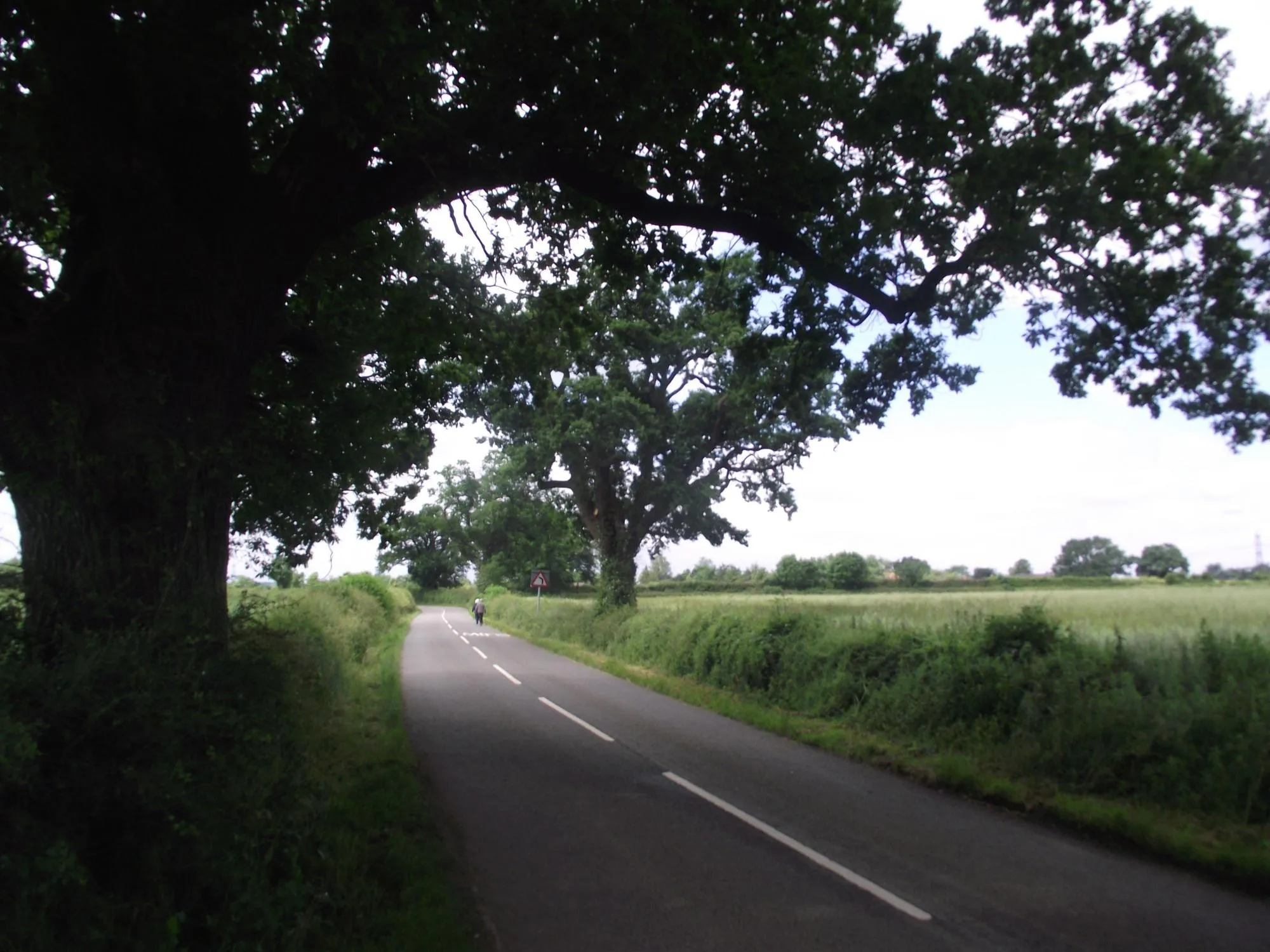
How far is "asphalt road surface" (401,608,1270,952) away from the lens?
5137 mm

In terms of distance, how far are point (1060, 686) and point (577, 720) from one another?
727 centimetres

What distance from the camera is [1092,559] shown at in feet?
181

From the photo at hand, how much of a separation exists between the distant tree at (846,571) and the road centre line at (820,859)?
45666 millimetres

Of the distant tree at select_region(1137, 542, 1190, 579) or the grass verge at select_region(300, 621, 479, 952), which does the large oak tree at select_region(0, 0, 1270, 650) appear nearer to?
the grass verge at select_region(300, 621, 479, 952)

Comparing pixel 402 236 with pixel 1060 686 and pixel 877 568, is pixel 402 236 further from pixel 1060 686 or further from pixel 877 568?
pixel 877 568

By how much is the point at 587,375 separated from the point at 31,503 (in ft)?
73.4

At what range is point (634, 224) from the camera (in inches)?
442

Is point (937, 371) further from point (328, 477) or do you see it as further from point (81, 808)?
point (81, 808)

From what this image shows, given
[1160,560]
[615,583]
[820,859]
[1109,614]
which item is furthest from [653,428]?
[1160,560]

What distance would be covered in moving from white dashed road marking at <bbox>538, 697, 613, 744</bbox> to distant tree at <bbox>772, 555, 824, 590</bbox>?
131ft

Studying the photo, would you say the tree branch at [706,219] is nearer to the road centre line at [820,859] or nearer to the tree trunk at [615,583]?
the road centre line at [820,859]

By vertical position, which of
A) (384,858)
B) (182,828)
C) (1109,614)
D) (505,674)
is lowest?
(505,674)

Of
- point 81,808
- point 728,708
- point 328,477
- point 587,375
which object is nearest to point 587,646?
point 587,375

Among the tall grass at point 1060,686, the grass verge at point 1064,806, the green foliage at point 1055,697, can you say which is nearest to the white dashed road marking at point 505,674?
the tall grass at point 1060,686
